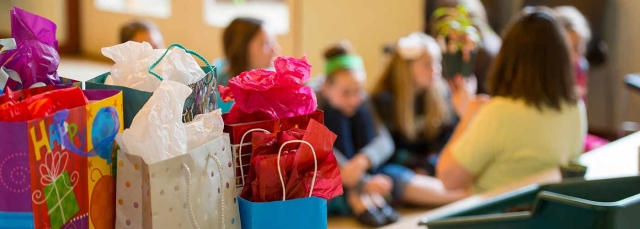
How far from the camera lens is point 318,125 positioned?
101 centimetres

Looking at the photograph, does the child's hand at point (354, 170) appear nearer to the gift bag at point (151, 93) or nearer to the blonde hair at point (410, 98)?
the blonde hair at point (410, 98)

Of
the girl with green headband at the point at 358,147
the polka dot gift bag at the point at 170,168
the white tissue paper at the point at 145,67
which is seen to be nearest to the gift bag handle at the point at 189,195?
the polka dot gift bag at the point at 170,168

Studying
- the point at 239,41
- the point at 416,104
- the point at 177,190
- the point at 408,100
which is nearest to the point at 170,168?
the point at 177,190

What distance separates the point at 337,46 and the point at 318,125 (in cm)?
317

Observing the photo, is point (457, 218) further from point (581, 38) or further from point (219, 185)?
point (581, 38)

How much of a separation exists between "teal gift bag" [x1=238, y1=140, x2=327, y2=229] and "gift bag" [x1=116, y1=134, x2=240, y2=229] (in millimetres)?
31

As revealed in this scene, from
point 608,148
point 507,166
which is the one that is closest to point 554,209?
point 507,166

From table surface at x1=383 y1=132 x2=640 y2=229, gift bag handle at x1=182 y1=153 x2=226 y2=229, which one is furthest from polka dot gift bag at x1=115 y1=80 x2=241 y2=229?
table surface at x1=383 y1=132 x2=640 y2=229

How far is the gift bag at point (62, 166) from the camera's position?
0.82 metres

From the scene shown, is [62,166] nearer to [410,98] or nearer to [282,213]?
[282,213]

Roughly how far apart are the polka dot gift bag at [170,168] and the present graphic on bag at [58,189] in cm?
6

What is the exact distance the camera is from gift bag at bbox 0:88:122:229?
82cm

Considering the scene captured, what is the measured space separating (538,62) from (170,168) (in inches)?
72.0

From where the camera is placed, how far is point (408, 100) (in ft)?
14.0
